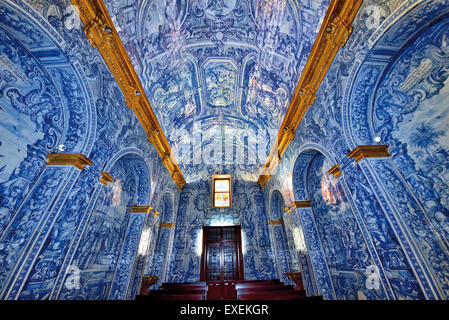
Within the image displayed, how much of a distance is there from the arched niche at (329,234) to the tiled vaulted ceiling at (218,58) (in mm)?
2357

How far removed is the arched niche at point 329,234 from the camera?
4.10 m

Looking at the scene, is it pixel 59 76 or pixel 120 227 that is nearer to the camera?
pixel 59 76

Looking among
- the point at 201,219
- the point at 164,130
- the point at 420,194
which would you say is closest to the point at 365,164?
the point at 420,194

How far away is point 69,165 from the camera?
3211 mm

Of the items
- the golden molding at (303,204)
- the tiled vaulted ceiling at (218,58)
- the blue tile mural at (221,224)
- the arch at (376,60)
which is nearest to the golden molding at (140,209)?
the tiled vaulted ceiling at (218,58)

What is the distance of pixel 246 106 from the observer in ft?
26.9

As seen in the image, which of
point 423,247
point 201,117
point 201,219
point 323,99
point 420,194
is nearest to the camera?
point 423,247

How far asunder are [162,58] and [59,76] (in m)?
2.99

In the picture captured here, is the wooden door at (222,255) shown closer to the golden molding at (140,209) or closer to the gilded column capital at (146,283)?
the gilded column capital at (146,283)

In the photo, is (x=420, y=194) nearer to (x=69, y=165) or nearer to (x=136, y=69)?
(x=69, y=165)

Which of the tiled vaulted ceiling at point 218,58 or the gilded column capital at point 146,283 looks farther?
the gilded column capital at point 146,283

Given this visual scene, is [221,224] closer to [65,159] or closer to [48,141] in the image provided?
[65,159]

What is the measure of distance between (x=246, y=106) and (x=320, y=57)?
424 centimetres

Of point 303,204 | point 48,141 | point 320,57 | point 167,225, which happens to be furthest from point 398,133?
point 167,225
